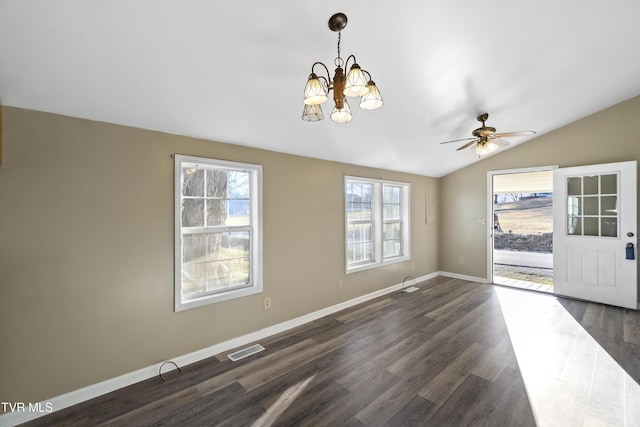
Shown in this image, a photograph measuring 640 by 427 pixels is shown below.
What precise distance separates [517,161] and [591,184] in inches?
42.9

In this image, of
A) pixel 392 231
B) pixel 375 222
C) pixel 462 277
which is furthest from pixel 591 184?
pixel 375 222

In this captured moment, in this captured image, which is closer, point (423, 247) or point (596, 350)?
point (596, 350)

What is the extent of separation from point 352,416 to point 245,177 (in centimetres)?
248

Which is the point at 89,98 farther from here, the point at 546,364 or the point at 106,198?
the point at 546,364

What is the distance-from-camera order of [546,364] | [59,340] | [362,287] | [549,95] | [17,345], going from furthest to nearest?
[362,287]
[549,95]
[546,364]
[59,340]
[17,345]

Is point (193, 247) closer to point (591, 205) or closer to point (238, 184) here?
point (238, 184)

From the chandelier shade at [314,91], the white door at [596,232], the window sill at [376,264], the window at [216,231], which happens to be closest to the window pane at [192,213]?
the window at [216,231]

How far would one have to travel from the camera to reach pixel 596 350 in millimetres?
2838

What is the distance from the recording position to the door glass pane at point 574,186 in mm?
4426

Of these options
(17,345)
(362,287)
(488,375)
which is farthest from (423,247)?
(17,345)

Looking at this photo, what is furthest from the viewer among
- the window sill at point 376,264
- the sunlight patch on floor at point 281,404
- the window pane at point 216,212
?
the window sill at point 376,264

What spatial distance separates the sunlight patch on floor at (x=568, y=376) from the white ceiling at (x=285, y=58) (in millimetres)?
2758

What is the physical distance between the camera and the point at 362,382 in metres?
2.35

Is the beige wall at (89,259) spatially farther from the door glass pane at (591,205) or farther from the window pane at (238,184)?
the door glass pane at (591,205)
